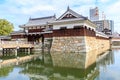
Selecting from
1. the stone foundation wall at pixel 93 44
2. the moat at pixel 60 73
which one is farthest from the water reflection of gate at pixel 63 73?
A: the stone foundation wall at pixel 93 44

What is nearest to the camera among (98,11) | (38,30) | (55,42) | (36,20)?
(55,42)

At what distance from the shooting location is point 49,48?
26031mm

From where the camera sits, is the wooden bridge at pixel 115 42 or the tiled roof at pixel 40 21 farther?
the wooden bridge at pixel 115 42

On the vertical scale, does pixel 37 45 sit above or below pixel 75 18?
below

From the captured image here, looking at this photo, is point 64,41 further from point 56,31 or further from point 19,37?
point 19,37

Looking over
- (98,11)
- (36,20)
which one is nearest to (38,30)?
(36,20)

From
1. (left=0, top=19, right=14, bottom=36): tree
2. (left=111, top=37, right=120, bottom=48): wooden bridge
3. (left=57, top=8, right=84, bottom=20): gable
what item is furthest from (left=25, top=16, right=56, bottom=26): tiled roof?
(left=111, top=37, right=120, bottom=48): wooden bridge

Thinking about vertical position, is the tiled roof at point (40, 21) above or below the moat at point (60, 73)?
above

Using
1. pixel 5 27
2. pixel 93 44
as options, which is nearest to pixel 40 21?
pixel 93 44

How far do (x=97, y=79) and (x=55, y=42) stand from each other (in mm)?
15850

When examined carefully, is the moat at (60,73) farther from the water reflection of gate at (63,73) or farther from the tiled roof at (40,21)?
the tiled roof at (40,21)

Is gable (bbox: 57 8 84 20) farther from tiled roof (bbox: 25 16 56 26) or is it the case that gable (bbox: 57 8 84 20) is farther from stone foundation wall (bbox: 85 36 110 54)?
tiled roof (bbox: 25 16 56 26)

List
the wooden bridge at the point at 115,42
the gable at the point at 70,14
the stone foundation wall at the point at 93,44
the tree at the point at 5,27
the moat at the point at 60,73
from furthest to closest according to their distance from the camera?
the wooden bridge at the point at 115,42 < the tree at the point at 5,27 < the stone foundation wall at the point at 93,44 < the gable at the point at 70,14 < the moat at the point at 60,73

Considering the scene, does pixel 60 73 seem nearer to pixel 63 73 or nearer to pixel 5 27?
pixel 63 73
